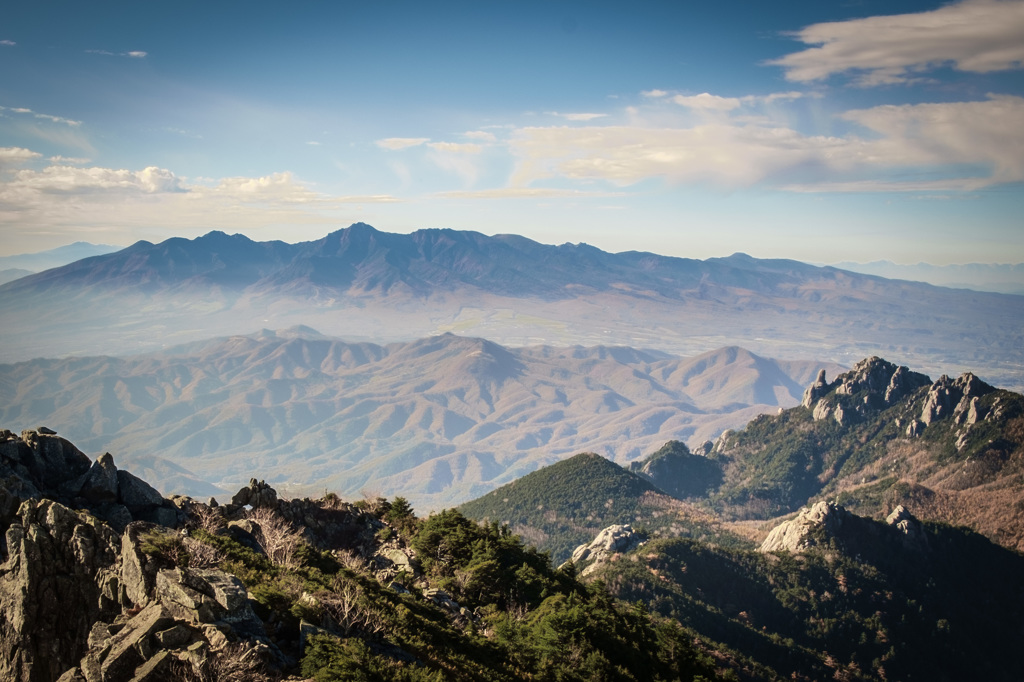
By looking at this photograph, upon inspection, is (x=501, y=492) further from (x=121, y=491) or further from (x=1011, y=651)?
(x=121, y=491)

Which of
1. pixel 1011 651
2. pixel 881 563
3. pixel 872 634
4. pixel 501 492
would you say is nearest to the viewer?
pixel 872 634

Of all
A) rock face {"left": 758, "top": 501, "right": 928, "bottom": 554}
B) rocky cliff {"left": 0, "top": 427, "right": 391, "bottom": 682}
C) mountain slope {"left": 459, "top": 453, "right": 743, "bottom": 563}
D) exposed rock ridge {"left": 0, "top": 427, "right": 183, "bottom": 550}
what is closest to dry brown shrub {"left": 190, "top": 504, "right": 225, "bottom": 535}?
exposed rock ridge {"left": 0, "top": 427, "right": 183, "bottom": 550}

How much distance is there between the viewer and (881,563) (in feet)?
337

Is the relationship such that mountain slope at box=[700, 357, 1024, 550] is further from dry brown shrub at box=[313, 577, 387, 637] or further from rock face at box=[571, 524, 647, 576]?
dry brown shrub at box=[313, 577, 387, 637]

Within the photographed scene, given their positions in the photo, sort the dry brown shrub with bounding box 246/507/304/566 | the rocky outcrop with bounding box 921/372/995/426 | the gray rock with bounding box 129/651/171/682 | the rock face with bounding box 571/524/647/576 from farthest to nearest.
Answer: the rocky outcrop with bounding box 921/372/995/426 → the rock face with bounding box 571/524/647/576 → the dry brown shrub with bounding box 246/507/304/566 → the gray rock with bounding box 129/651/171/682

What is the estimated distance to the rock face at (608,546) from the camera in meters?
104

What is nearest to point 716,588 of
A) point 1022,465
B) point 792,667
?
point 792,667

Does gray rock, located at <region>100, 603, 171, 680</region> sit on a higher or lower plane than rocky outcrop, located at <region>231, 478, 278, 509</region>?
higher

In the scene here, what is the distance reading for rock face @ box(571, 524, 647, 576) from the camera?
104 m

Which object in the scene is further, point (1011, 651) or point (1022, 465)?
point (1022, 465)

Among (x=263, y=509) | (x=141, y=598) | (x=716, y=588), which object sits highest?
(x=141, y=598)

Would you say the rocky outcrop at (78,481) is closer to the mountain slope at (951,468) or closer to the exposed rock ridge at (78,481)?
the exposed rock ridge at (78,481)

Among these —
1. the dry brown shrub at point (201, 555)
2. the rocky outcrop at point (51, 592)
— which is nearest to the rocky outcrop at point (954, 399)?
the dry brown shrub at point (201, 555)

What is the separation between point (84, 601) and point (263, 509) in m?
17.0
